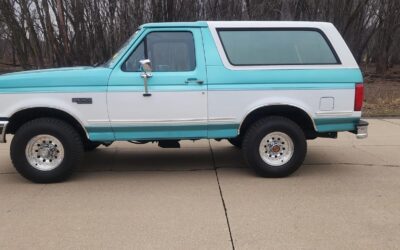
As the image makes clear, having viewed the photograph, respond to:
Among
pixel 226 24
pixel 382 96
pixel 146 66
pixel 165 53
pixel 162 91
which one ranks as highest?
pixel 226 24

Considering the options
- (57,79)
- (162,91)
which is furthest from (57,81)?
(162,91)

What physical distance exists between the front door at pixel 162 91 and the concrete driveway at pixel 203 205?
2.32 ft

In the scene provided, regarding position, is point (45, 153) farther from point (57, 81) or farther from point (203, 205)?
point (203, 205)

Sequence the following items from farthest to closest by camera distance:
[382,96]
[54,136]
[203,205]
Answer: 1. [382,96]
2. [54,136]
3. [203,205]

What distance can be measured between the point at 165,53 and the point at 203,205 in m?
2.09

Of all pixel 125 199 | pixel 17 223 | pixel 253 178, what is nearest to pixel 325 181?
pixel 253 178

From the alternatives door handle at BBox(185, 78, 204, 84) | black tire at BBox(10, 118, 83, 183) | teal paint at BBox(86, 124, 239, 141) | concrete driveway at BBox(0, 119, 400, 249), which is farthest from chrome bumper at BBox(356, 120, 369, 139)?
black tire at BBox(10, 118, 83, 183)

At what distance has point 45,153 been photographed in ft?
19.1

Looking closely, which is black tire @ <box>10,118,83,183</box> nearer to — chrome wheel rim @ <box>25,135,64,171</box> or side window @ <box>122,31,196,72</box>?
chrome wheel rim @ <box>25,135,64,171</box>

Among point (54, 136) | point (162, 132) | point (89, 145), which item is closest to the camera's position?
point (54, 136)

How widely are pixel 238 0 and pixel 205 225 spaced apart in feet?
44.5

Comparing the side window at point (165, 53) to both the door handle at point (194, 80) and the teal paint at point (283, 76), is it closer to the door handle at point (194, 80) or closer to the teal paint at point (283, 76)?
the door handle at point (194, 80)

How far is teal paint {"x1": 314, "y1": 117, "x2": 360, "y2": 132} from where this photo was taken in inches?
236

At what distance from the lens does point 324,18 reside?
1862cm
